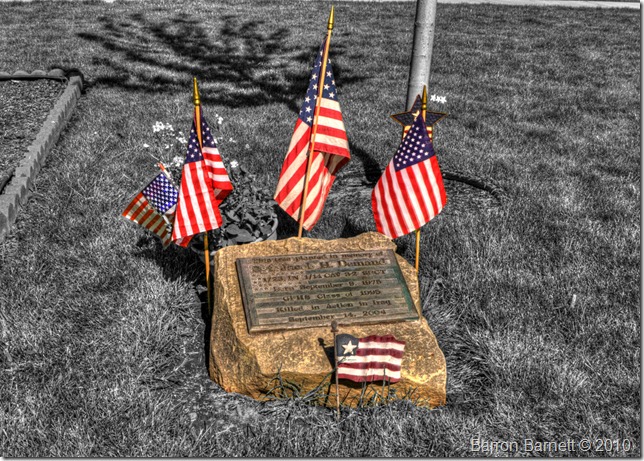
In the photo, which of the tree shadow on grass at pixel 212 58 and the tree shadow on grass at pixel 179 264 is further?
the tree shadow on grass at pixel 212 58

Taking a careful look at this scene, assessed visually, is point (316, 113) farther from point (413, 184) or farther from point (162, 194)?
point (162, 194)

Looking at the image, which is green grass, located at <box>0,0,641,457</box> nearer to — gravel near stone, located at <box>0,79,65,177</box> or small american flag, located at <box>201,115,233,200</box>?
gravel near stone, located at <box>0,79,65,177</box>

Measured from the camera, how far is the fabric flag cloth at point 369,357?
3.19 meters

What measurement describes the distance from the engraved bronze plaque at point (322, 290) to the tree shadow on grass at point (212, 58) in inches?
179

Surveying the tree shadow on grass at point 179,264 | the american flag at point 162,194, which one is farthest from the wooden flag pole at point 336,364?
the american flag at point 162,194

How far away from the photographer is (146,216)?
161 inches

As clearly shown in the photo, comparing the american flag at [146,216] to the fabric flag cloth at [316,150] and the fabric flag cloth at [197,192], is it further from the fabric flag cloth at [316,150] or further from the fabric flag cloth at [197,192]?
the fabric flag cloth at [316,150]

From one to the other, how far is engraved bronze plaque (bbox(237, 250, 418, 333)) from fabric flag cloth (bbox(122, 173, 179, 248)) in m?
0.56

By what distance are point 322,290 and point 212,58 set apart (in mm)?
7568

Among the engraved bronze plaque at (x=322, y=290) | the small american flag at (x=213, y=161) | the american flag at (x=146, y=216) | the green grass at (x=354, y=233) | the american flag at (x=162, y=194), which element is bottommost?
the green grass at (x=354, y=233)

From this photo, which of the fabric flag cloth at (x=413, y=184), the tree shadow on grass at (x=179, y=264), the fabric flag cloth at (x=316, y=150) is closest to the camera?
the fabric flag cloth at (x=413, y=184)

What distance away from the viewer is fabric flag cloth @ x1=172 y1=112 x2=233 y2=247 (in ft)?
11.9

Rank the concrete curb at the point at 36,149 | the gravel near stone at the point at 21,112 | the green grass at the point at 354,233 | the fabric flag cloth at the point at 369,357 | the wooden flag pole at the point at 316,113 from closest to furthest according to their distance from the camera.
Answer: the fabric flag cloth at the point at 369,357 → the green grass at the point at 354,233 → the wooden flag pole at the point at 316,113 → the concrete curb at the point at 36,149 → the gravel near stone at the point at 21,112

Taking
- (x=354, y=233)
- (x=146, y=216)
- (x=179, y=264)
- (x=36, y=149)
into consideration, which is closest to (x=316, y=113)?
(x=146, y=216)
